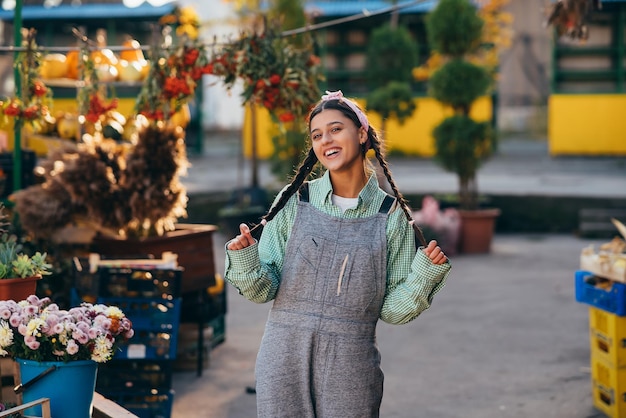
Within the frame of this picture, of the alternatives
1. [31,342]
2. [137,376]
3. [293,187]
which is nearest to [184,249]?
[137,376]

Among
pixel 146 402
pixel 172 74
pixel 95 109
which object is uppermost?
pixel 172 74

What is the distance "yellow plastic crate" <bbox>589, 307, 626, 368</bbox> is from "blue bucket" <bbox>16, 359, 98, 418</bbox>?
3075mm

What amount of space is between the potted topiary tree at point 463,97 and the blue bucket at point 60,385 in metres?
9.89

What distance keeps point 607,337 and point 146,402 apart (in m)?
2.70

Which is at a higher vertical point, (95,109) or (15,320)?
(95,109)

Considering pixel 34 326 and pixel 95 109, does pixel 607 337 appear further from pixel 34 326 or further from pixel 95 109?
pixel 95 109

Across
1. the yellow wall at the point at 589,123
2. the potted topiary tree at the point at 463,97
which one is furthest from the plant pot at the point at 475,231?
the yellow wall at the point at 589,123

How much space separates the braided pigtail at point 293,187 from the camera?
367cm

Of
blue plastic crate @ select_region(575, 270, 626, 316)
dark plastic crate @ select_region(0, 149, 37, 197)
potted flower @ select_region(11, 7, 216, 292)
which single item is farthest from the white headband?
dark plastic crate @ select_region(0, 149, 37, 197)

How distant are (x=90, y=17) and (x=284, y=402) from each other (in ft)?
75.8

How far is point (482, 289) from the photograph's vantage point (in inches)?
428

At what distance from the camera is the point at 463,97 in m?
13.6

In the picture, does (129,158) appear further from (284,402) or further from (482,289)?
(482,289)

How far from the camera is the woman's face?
3609 millimetres
